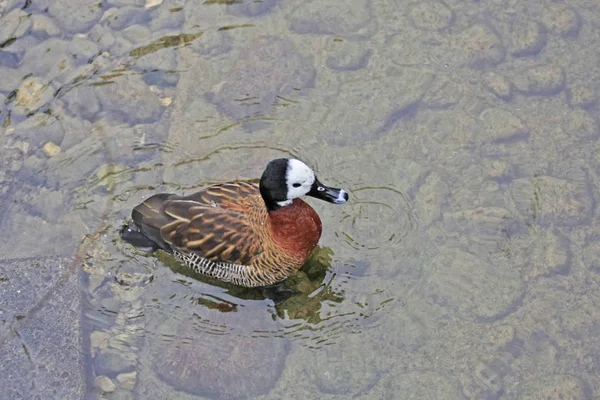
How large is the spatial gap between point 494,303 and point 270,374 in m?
1.85

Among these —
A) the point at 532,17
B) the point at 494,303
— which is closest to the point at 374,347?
the point at 494,303

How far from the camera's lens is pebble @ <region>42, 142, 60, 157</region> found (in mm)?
7180

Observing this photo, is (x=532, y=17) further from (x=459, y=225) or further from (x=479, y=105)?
(x=459, y=225)

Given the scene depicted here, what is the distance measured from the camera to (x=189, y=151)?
7117 mm

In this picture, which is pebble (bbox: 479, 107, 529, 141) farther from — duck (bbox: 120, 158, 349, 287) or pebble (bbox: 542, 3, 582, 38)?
duck (bbox: 120, 158, 349, 287)

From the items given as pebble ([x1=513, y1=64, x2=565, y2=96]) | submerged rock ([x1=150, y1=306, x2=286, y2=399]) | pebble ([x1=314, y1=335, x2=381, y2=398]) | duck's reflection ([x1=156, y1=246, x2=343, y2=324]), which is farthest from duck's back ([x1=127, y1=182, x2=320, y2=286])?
pebble ([x1=513, y1=64, x2=565, y2=96])

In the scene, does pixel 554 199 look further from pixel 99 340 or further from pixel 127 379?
pixel 99 340

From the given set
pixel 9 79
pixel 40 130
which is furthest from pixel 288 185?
pixel 9 79

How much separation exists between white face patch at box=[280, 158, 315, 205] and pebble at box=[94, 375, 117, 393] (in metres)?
1.99

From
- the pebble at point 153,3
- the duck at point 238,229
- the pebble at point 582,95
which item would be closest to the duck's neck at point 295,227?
the duck at point 238,229

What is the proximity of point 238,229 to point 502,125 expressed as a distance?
264cm

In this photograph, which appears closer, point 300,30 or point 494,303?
point 494,303

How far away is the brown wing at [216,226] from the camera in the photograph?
20.0ft

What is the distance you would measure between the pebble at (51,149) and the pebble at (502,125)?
12.7ft
